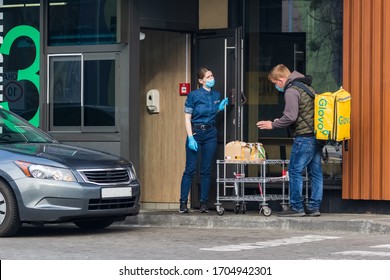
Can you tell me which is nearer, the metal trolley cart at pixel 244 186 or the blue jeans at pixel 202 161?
the metal trolley cart at pixel 244 186

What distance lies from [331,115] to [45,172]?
3661 millimetres

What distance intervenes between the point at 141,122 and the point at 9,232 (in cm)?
454

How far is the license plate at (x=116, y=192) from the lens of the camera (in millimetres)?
13578

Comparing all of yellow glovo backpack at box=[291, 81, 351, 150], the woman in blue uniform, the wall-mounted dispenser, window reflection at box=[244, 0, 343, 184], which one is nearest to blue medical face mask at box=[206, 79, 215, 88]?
the woman in blue uniform

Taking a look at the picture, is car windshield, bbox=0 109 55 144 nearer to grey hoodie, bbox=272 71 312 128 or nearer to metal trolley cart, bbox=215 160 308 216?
metal trolley cart, bbox=215 160 308 216

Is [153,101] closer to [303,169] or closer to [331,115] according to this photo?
[303,169]

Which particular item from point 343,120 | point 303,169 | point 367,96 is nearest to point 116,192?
point 303,169

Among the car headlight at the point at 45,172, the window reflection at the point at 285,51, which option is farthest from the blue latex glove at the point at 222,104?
Answer: the car headlight at the point at 45,172

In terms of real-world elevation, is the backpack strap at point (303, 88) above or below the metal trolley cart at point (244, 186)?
above

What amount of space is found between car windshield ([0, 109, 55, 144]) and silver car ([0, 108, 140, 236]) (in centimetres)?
49

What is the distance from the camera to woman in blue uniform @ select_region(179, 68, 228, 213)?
51.5 feet

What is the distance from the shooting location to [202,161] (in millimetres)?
15852

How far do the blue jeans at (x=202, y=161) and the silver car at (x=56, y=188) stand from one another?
1968mm

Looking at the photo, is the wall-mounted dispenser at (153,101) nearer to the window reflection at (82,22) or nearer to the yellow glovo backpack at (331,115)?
the window reflection at (82,22)
